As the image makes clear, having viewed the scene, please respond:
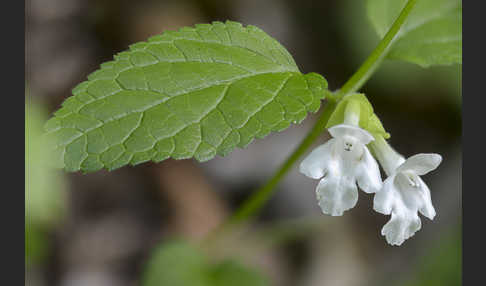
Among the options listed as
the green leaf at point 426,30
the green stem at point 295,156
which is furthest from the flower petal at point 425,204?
the green leaf at point 426,30

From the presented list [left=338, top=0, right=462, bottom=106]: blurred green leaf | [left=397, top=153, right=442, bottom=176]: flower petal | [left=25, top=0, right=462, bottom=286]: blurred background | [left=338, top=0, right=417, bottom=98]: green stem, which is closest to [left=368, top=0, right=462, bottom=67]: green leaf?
[left=338, top=0, right=417, bottom=98]: green stem

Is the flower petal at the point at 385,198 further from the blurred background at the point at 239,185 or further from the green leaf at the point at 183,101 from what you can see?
the blurred background at the point at 239,185

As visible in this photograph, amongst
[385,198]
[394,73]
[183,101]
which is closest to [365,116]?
[385,198]

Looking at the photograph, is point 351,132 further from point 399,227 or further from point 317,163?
point 399,227

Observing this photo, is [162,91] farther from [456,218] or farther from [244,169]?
[456,218]

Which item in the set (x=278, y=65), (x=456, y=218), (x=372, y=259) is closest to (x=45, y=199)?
(x=278, y=65)

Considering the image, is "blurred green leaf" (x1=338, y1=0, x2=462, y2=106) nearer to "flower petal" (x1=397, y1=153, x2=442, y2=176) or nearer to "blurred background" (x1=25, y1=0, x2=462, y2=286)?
"blurred background" (x1=25, y1=0, x2=462, y2=286)

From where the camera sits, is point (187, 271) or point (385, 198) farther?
point (187, 271)
